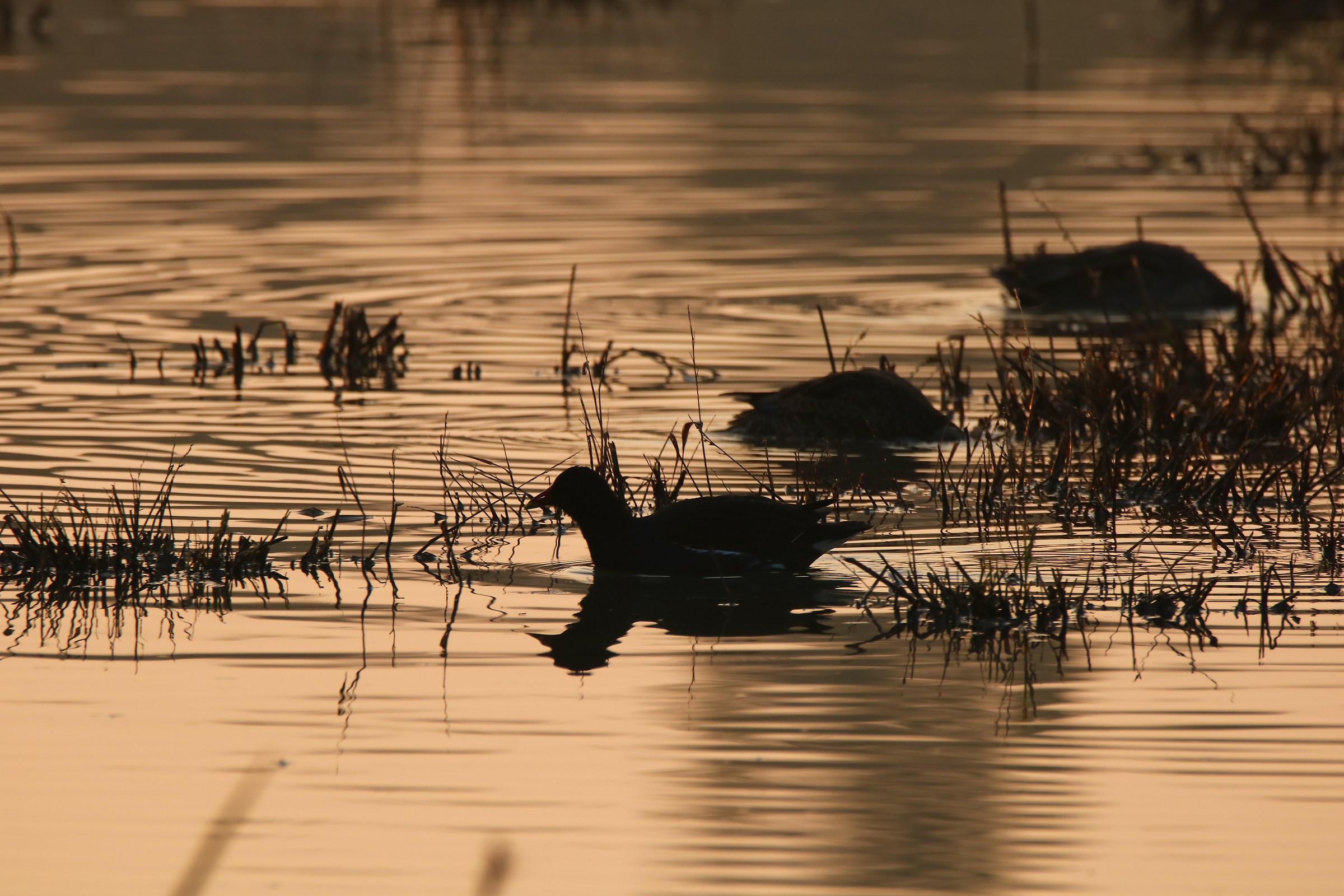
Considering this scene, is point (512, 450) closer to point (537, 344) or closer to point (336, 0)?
point (537, 344)

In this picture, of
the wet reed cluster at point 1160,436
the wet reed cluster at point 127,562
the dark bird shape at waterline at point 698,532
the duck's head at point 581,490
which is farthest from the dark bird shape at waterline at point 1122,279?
the wet reed cluster at point 127,562

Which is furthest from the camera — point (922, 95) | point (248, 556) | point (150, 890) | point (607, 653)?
point (922, 95)

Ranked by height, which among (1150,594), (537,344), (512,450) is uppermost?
(537,344)

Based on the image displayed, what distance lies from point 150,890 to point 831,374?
611cm

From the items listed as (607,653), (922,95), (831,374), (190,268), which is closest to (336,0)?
(922,95)

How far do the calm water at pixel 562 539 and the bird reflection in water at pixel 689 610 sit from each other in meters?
0.06

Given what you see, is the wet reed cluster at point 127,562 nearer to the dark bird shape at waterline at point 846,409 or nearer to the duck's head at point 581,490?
the duck's head at point 581,490

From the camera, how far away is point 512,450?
10.3 m

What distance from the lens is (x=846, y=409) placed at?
34.8 feet

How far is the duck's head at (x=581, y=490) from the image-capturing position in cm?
791

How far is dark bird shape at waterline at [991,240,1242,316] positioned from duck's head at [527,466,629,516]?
278 inches

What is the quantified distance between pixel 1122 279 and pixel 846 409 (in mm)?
4912

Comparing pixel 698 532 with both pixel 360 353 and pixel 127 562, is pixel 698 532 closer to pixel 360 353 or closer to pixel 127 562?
pixel 127 562

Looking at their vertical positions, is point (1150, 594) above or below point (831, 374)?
below
